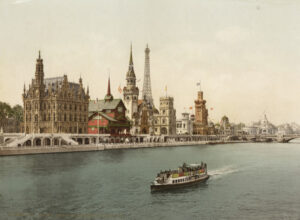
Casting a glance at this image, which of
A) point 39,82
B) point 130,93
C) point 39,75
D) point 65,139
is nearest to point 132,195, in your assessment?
Answer: point 65,139

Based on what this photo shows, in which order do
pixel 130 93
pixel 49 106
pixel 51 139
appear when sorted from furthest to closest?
pixel 130 93, pixel 49 106, pixel 51 139

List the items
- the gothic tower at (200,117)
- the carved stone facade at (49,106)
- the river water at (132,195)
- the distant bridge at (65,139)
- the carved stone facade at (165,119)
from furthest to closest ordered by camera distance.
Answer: the gothic tower at (200,117) → the carved stone facade at (165,119) → the carved stone facade at (49,106) → the distant bridge at (65,139) → the river water at (132,195)

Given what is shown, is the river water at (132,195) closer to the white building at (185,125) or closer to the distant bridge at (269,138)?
the distant bridge at (269,138)

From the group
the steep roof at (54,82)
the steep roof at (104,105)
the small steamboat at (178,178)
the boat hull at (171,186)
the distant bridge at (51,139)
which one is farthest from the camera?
the steep roof at (104,105)

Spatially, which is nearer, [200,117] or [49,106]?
[49,106]

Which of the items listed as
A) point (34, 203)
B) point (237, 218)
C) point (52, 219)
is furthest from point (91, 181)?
point (237, 218)

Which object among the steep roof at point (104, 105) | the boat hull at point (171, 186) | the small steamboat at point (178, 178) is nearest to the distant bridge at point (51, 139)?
the steep roof at point (104, 105)

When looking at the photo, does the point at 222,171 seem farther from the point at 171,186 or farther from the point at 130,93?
the point at 130,93
